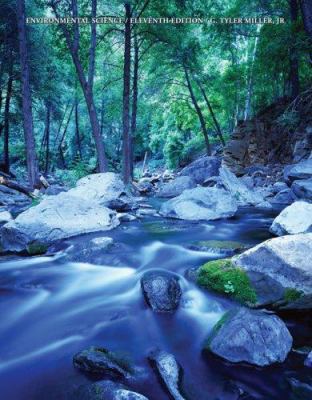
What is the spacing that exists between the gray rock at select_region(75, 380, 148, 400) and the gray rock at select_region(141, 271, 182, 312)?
1.15m

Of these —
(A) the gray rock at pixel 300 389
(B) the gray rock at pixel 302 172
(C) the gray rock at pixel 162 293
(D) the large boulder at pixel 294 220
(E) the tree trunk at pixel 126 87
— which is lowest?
(A) the gray rock at pixel 300 389

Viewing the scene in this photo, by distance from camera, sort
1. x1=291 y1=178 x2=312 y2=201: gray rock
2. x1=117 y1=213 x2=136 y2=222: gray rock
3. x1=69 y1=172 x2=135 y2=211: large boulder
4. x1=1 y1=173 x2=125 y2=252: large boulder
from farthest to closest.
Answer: x1=69 y1=172 x2=135 y2=211: large boulder
x1=291 y1=178 x2=312 y2=201: gray rock
x1=117 y1=213 x2=136 y2=222: gray rock
x1=1 y1=173 x2=125 y2=252: large boulder

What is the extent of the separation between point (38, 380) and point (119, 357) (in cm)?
63

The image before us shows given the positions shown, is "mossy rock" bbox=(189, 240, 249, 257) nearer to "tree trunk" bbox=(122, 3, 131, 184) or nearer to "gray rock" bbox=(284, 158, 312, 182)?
"gray rock" bbox=(284, 158, 312, 182)

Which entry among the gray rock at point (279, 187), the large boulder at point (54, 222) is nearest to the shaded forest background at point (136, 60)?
the gray rock at point (279, 187)

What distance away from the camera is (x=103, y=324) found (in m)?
3.20

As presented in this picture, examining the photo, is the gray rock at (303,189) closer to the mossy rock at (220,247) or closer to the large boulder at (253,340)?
the mossy rock at (220,247)

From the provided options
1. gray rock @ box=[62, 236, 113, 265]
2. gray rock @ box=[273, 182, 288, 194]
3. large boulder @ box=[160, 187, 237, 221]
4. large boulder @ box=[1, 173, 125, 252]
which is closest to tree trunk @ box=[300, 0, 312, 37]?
gray rock @ box=[273, 182, 288, 194]

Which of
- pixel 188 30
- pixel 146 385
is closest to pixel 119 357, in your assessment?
pixel 146 385

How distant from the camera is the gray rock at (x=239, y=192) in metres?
10.7

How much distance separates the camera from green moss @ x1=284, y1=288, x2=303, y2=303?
3260mm

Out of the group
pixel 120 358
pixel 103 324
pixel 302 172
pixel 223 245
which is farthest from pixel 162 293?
pixel 302 172

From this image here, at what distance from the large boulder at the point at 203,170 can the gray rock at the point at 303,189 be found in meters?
6.79

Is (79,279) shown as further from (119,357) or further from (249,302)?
(249,302)
